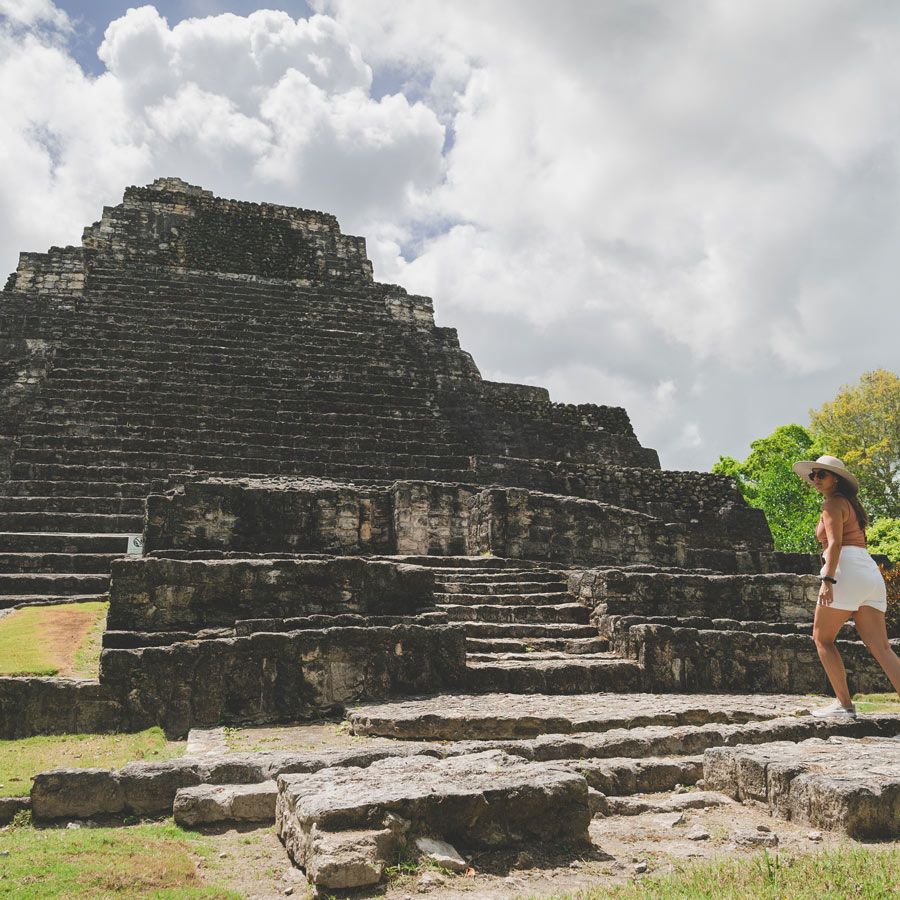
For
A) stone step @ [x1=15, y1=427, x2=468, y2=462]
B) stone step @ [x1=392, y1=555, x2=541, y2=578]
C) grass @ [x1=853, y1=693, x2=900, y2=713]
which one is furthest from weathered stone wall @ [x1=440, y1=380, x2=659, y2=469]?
grass @ [x1=853, y1=693, x2=900, y2=713]

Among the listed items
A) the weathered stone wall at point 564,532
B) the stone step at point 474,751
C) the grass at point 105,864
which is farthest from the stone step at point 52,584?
the grass at point 105,864

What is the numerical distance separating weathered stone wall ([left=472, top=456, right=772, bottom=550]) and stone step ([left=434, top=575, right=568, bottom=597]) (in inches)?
222

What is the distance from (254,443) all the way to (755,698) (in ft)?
36.5

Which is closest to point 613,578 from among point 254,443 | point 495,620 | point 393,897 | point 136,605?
point 495,620

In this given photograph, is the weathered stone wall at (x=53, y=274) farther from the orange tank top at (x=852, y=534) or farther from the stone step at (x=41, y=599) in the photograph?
the orange tank top at (x=852, y=534)

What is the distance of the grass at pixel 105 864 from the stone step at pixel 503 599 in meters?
5.57

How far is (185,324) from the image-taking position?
19.8m

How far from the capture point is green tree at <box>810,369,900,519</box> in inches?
1211

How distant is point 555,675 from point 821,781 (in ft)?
13.1

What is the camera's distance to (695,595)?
9.55m

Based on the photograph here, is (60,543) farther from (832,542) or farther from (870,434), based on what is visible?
(870,434)

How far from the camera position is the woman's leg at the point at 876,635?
18.0 feet

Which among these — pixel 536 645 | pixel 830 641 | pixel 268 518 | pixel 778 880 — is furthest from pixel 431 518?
pixel 778 880

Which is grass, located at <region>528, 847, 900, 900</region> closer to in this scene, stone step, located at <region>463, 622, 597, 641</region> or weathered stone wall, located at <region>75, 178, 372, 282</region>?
stone step, located at <region>463, 622, 597, 641</region>
